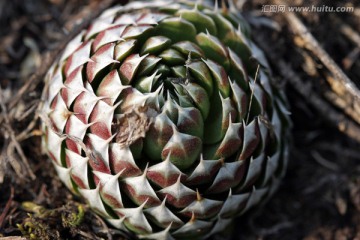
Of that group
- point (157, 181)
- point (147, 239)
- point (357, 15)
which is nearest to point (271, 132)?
point (157, 181)

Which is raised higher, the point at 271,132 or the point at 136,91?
the point at 136,91

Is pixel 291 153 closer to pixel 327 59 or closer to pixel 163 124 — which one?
pixel 327 59

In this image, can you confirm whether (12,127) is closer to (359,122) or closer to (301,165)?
(301,165)

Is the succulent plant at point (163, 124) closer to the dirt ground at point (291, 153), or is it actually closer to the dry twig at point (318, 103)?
the dirt ground at point (291, 153)

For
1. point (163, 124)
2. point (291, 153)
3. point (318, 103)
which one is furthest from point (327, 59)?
point (163, 124)

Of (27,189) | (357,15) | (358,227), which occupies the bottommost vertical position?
(358,227)

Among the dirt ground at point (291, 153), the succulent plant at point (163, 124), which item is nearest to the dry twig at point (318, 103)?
the dirt ground at point (291, 153)

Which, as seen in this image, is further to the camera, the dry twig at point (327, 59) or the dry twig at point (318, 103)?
the dry twig at point (318, 103)
